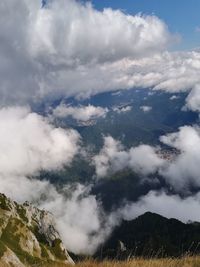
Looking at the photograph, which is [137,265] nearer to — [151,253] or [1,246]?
[151,253]

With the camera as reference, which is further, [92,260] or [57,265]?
[92,260]

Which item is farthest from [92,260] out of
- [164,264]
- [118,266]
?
[164,264]

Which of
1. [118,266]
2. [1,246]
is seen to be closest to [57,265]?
[118,266]

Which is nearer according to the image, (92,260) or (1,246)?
(92,260)

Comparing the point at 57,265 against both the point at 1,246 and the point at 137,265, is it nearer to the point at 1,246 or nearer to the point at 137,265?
the point at 137,265

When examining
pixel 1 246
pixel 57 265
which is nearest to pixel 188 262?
pixel 57 265

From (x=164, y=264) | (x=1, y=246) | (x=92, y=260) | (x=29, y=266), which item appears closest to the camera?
(x=29, y=266)

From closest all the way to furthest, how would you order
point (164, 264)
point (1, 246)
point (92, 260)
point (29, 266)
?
point (29, 266) < point (164, 264) < point (92, 260) < point (1, 246)

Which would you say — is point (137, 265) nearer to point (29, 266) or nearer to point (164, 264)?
point (164, 264)
